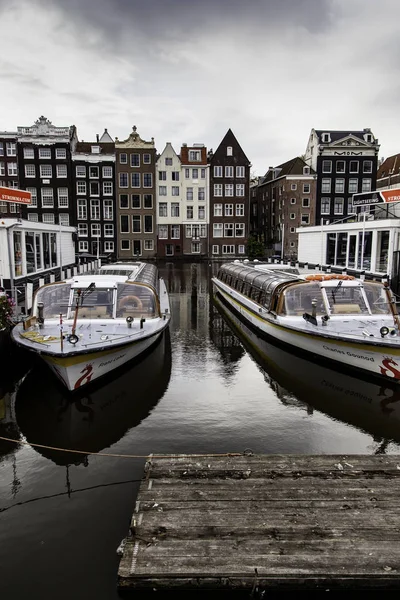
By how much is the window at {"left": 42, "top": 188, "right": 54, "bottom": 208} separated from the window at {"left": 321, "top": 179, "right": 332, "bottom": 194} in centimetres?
3904

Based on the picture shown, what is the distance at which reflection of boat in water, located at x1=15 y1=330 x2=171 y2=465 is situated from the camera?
1040 centimetres

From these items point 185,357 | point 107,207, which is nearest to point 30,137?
point 107,207

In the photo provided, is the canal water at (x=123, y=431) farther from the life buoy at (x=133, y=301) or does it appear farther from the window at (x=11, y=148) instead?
the window at (x=11, y=148)

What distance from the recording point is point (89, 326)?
14.7m

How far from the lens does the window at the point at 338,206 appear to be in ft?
224

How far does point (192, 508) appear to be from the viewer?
6879 millimetres

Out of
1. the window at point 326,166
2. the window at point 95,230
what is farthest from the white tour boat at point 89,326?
the window at point 326,166

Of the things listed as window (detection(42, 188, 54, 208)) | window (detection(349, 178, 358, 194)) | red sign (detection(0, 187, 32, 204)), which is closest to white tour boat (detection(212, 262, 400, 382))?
red sign (detection(0, 187, 32, 204))

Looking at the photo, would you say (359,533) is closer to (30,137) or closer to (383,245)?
(383,245)

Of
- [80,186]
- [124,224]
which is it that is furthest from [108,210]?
[80,186]

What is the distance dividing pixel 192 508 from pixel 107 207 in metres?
63.2

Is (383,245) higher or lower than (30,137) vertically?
lower

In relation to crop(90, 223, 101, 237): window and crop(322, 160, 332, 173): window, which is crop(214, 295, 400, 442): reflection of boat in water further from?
crop(322, 160, 332, 173): window

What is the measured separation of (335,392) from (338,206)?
59.7 m
